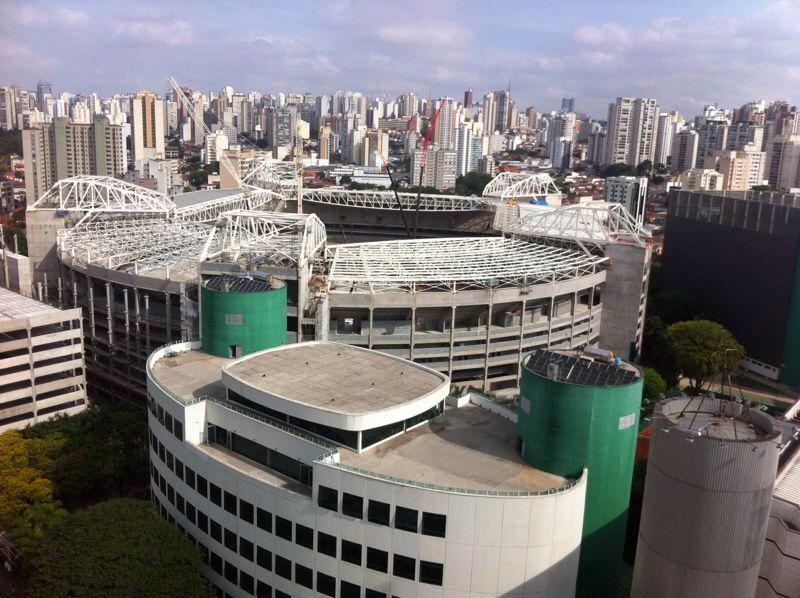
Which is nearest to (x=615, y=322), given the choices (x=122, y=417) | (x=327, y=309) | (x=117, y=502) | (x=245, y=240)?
(x=327, y=309)

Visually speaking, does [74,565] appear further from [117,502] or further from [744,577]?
[744,577]

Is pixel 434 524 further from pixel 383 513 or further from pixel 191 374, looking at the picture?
pixel 191 374

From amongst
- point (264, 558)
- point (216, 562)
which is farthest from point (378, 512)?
point (216, 562)

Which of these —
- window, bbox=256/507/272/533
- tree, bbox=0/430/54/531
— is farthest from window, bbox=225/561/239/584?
tree, bbox=0/430/54/531

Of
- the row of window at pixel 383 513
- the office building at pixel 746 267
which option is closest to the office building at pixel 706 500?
the row of window at pixel 383 513

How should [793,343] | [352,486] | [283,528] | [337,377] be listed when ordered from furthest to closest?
[793,343] < [337,377] < [283,528] < [352,486]

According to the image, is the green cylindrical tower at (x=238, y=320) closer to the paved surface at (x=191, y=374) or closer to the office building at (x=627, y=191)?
the paved surface at (x=191, y=374)

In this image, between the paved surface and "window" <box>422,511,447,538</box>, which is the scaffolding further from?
"window" <box>422,511,447,538</box>
